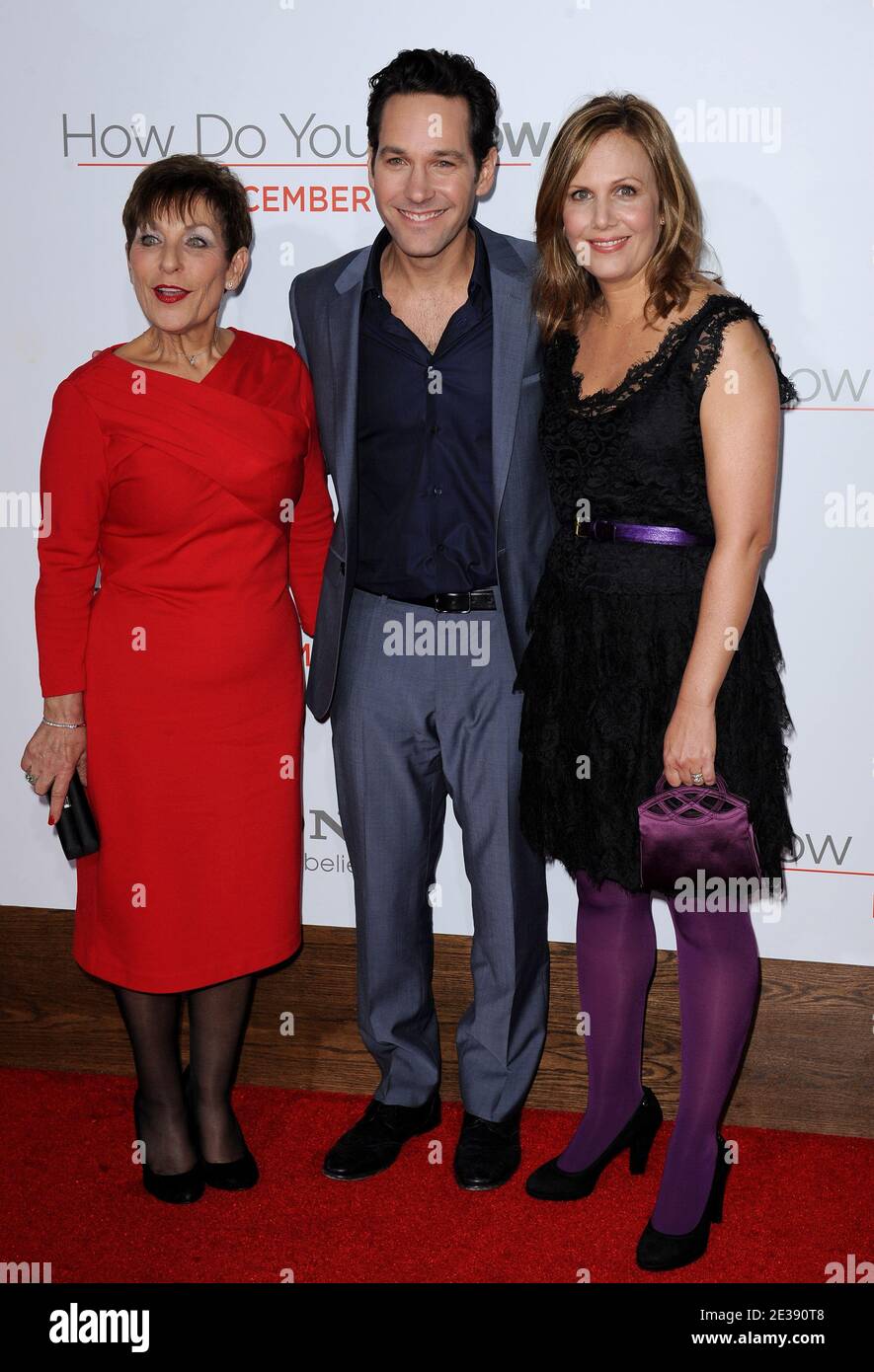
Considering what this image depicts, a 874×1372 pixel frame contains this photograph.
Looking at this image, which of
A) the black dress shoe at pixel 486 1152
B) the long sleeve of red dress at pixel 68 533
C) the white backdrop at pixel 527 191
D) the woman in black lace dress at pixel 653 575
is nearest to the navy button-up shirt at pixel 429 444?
the woman in black lace dress at pixel 653 575

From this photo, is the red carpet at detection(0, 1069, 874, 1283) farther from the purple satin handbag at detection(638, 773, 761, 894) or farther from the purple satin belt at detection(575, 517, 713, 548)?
the purple satin belt at detection(575, 517, 713, 548)

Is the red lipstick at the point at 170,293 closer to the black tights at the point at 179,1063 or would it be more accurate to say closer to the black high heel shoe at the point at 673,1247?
the black tights at the point at 179,1063

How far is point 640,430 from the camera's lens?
191cm

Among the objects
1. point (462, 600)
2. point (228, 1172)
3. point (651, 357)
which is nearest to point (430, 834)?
point (462, 600)

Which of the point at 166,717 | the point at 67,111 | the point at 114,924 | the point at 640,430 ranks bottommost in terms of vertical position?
the point at 114,924

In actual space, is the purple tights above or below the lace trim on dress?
below

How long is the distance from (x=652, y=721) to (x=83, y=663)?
933mm

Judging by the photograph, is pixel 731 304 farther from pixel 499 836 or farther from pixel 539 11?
pixel 499 836

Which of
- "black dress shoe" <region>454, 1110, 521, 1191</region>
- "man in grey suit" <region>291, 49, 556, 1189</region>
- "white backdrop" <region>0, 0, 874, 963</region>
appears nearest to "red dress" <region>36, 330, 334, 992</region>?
"man in grey suit" <region>291, 49, 556, 1189</region>

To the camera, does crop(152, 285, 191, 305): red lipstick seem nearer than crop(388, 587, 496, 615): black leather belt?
Yes

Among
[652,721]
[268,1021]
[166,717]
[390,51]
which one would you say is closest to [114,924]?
[166,717]

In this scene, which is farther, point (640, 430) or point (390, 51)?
point (390, 51)

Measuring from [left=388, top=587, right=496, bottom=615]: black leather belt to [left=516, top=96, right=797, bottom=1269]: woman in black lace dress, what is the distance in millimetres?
90

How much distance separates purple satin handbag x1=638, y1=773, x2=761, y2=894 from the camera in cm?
191
